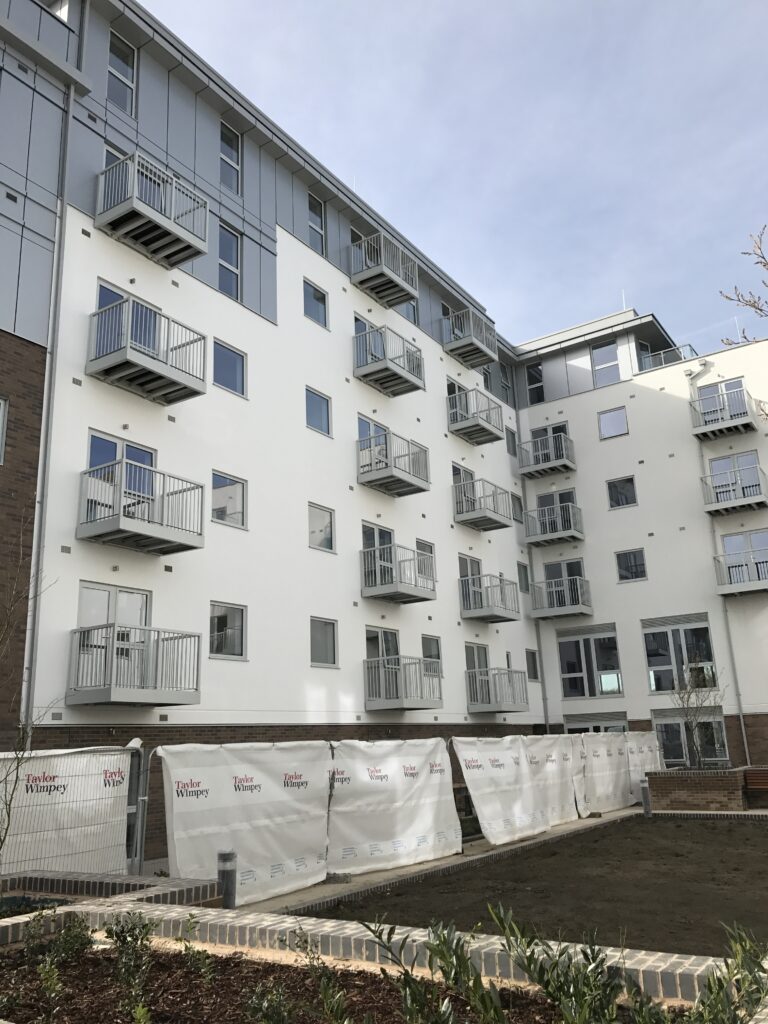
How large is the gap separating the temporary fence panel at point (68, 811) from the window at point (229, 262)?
13.4 m

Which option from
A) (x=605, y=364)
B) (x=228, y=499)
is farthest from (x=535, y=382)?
(x=228, y=499)

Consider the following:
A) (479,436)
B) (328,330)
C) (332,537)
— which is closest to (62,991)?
(332,537)

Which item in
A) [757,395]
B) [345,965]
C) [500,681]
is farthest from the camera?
[757,395]

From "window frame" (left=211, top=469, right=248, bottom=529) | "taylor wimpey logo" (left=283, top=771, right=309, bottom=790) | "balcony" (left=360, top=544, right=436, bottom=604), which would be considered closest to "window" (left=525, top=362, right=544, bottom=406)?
"balcony" (left=360, top=544, right=436, bottom=604)

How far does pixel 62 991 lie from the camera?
4.68 meters

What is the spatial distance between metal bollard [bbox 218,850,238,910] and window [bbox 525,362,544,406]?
28312mm

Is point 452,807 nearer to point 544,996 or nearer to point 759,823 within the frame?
point 759,823

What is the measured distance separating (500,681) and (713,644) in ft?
23.7

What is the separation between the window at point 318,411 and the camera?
22469 mm

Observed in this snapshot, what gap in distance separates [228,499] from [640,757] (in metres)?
13.1

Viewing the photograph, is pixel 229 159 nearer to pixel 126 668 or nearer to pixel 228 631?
pixel 228 631

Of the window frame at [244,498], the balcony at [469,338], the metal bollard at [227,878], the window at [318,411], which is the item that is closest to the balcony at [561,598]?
the balcony at [469,338]

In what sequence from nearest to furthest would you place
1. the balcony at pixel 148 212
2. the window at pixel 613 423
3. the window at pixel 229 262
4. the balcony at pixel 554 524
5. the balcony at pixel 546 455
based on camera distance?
the balcony at pixel 148 212, the window at pixel 229 262, the balcony at pixel 554 524, the window at pixel 613 423, the balcony at pixel 546 455

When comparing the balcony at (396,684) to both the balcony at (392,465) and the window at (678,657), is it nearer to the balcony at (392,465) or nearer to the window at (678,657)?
the balcony at (392,465)
